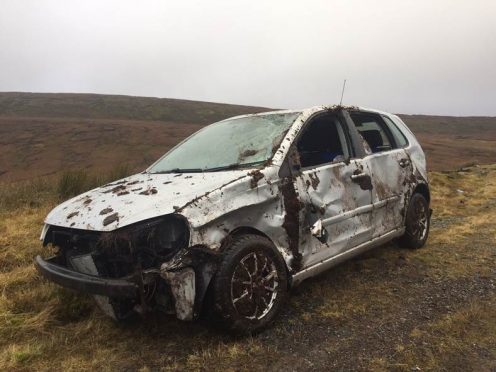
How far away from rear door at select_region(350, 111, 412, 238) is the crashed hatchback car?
2cm

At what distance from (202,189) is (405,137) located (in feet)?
10.9

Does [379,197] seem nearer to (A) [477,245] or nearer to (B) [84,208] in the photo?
(A) [477,245]

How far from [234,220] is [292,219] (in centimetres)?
58

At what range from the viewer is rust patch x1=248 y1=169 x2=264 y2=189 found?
318 centimetres

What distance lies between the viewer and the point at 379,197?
4430mm

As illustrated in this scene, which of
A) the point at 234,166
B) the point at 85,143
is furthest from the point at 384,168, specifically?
the point at 85,143

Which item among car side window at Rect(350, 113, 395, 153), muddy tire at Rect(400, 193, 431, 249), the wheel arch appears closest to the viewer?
car side window at Rect(350, 113, 395, 153)

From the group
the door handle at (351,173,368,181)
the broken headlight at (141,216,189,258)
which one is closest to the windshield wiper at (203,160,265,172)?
the broken headlight at (141,216,189,258)

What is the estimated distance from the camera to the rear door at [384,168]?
4.42 m

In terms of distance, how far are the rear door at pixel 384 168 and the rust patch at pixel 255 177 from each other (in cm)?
152

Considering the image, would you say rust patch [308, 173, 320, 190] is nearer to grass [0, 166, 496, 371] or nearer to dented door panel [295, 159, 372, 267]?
dented door panel [295, 159, 372, 267]

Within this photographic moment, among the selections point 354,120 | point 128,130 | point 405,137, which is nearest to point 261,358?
point 354,120

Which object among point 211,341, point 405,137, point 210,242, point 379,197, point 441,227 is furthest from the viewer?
point 441,227

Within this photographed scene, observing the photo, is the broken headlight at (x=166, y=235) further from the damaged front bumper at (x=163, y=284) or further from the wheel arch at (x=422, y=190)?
the wheel arch at (x=422, y=190)
